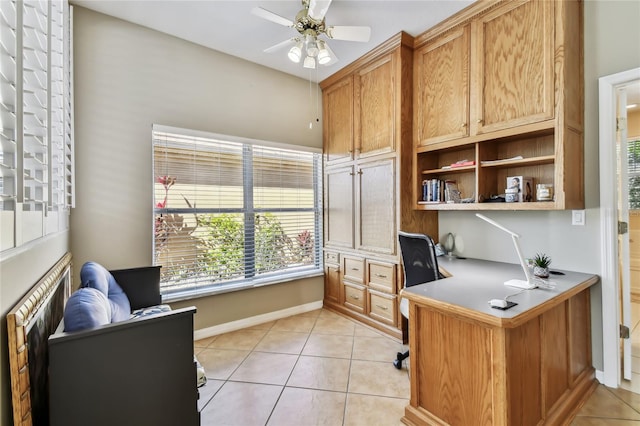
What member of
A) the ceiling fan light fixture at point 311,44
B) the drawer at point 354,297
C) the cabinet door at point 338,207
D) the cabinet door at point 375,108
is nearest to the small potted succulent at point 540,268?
the cabinet door at point 375,108

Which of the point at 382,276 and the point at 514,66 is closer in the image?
the point at 514,66

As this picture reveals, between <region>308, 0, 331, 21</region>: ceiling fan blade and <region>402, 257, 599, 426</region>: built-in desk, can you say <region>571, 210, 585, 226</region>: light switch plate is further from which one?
<region>308, 0, 331, 21</region>: ceiling fan blade

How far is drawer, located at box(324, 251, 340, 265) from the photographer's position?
11.6ft

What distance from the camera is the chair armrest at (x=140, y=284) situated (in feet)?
7.15

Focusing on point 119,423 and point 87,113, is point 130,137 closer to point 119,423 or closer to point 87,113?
point 87,113

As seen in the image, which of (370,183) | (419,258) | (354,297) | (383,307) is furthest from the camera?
(354,297)

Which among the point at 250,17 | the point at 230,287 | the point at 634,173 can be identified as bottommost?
the point at 230,287

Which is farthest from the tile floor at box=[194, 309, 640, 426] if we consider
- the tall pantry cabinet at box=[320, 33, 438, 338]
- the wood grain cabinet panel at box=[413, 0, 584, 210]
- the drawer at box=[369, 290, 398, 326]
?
the wood grain cabinet panel at box=[413, 0, 584, 210]

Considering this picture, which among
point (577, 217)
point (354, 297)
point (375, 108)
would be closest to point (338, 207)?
point (354, 297)

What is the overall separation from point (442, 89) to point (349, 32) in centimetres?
99

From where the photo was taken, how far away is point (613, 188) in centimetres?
198

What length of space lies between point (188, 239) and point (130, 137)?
3.34 feet

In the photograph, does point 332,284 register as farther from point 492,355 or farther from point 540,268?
point 492,355

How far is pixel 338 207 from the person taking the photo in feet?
11.5
